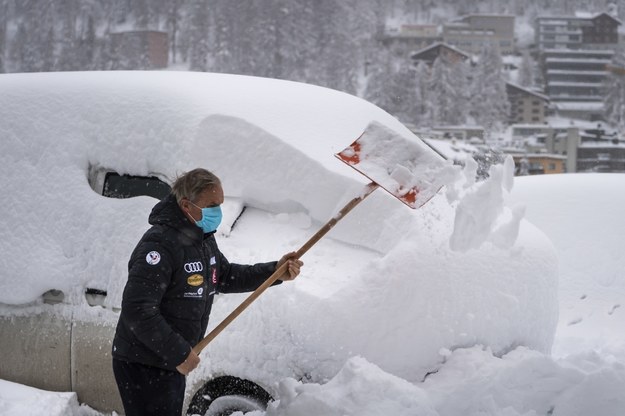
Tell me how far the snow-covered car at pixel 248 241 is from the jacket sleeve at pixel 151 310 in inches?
26.3

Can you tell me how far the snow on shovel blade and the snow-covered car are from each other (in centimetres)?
24

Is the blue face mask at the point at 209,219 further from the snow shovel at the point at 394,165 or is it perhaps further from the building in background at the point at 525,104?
the building in background at the point at 525,104

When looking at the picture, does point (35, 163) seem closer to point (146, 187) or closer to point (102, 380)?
point (146, 187)

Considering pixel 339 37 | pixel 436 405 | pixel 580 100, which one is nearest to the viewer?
pixel 436 405

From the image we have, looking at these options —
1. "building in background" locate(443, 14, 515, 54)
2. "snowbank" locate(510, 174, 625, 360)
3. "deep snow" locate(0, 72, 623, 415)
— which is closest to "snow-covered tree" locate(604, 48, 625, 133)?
"building in background" locate(443, 14, 515, 54)

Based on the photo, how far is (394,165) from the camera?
2.91 metres

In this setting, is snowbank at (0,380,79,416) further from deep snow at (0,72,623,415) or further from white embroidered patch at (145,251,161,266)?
white embroidered patch at (145,251,161,266)

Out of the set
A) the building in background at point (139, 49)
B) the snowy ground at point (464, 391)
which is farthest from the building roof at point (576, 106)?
the snowy ground at point (464, 391)

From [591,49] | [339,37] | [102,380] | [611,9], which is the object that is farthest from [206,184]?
[611,9]

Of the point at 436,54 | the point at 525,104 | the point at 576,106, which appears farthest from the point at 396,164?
the point at 576,106

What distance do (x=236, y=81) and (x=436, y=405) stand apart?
217 cm

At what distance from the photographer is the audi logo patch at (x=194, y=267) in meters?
2.38

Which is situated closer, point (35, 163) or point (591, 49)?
point (35, 163)

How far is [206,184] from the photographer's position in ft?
7.80
